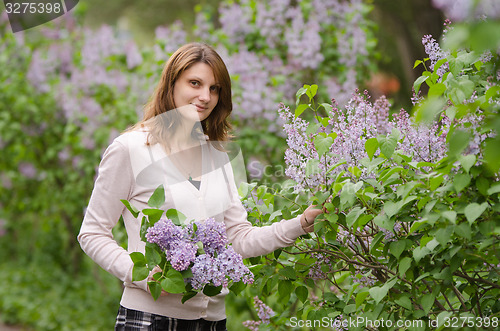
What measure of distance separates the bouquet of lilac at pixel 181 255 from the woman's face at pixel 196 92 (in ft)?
1.90

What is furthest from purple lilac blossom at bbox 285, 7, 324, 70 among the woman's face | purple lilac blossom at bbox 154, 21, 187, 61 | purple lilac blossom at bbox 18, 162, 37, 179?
purple lilac blossom at bbox 18, 162, 37, 179

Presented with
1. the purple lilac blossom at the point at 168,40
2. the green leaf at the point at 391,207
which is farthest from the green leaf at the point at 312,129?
the purple lilac blossom at the point at 168,40

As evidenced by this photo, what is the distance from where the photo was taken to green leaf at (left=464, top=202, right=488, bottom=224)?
1483mm

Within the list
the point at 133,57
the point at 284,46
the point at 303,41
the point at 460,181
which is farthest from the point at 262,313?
the point at 133,57

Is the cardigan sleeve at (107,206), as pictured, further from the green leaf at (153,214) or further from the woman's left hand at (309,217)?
the woman's left hand at (309,217)

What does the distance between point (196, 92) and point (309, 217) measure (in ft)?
2.26

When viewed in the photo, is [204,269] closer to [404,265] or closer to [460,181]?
[404,265]

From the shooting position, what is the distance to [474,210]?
1.50 metres

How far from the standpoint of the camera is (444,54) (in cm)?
197

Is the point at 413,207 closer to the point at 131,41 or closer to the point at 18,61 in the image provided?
the point at 131,41

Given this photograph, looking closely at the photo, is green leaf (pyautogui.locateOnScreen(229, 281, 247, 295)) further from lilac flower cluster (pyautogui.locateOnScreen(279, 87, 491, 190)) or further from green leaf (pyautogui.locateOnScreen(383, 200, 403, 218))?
green leaf (pyautogui.locateOnScreen(383, 200, 403, 218))

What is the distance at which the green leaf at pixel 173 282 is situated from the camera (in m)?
1.80

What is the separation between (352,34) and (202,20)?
1.36 m

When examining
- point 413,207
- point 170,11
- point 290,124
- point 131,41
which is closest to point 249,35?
point 131,41
